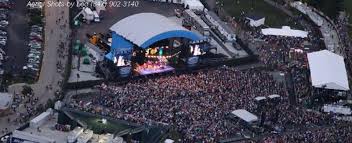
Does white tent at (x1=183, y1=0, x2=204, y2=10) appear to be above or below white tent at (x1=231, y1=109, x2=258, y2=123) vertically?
above

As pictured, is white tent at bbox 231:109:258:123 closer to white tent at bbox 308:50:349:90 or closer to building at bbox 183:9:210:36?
white tent at bbox 308:50:349:90

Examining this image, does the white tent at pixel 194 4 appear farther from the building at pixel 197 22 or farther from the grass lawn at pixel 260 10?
the grass lawn at pixel 260 10

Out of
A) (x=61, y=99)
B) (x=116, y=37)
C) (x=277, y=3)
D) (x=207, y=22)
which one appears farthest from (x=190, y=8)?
(x=61, y=99)

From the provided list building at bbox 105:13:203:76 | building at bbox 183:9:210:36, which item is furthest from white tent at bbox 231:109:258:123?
building at bbox 183:9:210:36

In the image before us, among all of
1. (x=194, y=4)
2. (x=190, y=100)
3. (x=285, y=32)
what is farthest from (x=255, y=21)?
(x=190, y=100)

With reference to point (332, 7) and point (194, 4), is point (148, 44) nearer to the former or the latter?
point (194, 4)

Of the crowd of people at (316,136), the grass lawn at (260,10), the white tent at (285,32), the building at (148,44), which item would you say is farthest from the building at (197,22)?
the crowd of people at (316,136)
